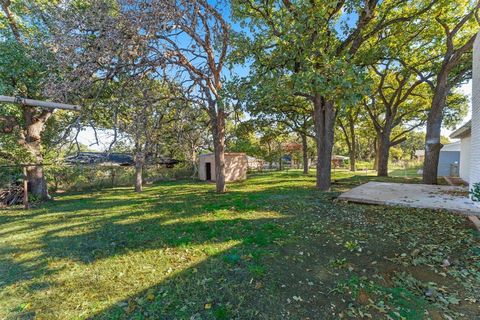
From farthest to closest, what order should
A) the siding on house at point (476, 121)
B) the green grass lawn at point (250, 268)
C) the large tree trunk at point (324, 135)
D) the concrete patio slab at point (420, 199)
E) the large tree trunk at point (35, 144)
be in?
1. the large tree trunk at point (35, 144)
2. the large tree trunk at point (324, 135)
3. the siding on house at point (476, 121)
4. the concrete patio slab at point (420, 199)
5. the green grass lawn at point (250, 268)

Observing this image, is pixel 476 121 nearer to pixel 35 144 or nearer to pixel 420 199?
pixel 420 199

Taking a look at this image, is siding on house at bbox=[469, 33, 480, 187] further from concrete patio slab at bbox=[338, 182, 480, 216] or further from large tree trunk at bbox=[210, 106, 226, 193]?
large tree trunk at bbox=[210, 106, 226, 193]

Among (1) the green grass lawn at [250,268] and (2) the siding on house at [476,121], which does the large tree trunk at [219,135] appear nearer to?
(1) the green grass lawn at [250,268]

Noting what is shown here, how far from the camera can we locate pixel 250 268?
2598 millimetres

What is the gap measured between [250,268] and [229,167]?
34.8ft

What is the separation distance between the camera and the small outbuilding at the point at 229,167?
1311 cm

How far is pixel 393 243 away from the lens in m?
3.18

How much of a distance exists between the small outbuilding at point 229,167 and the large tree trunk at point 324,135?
642 cm

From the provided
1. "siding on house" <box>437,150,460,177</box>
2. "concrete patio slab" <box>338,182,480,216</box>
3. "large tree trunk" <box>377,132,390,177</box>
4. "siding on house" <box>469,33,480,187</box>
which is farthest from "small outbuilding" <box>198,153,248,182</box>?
"siding on house" <box>437,150,460,177</box>

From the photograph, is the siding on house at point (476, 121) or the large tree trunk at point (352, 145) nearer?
the siding on house at point (476, 121)

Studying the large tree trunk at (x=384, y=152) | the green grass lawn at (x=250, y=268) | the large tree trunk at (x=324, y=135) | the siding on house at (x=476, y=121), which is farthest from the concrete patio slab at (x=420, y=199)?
the large tree trunk at (x=384, y=152)

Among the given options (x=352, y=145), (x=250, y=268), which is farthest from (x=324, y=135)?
(x=352, y=145)

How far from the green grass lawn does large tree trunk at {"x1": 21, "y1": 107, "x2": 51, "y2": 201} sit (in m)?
4.25

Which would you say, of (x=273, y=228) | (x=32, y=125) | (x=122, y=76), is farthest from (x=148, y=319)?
(x=32, y=125)
